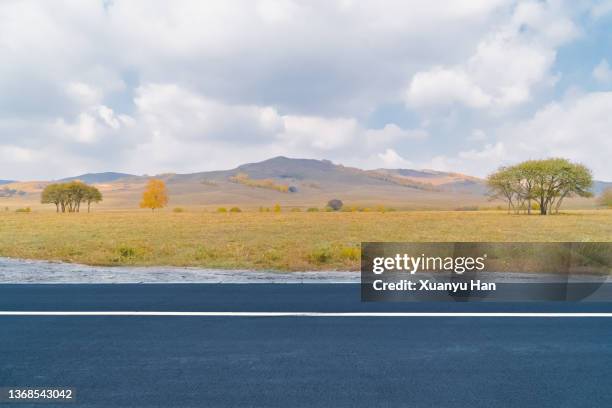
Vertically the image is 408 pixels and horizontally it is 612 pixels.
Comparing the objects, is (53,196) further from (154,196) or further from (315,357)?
(315,357)

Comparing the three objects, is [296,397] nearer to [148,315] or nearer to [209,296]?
[148,315]

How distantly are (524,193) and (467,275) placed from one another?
7520 cm

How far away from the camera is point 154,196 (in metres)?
123

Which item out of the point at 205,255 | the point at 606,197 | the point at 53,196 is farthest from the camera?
the point at 53,196

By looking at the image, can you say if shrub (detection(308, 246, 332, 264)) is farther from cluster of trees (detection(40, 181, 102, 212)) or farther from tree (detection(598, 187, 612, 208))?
cluster of trees (detection(40, 181, 102, 212))

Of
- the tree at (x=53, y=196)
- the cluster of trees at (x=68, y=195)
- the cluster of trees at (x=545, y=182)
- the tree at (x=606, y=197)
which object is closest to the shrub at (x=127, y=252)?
the cluster of trees at (x=545, y=182)

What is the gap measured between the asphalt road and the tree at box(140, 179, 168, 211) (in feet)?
387

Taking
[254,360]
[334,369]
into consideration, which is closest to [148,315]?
[254,360]

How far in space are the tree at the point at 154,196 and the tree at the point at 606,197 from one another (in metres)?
92.2

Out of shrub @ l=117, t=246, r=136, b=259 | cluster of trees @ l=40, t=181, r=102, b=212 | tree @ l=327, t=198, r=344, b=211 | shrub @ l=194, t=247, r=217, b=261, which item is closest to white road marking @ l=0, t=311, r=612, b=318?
shrub @ l=194, t=247, r=217, b=261

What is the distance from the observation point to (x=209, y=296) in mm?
9680

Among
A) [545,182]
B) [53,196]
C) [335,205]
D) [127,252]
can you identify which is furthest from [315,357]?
[335,205]

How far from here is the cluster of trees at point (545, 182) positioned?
7775 centimetres

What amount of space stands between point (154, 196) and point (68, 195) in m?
21.4
